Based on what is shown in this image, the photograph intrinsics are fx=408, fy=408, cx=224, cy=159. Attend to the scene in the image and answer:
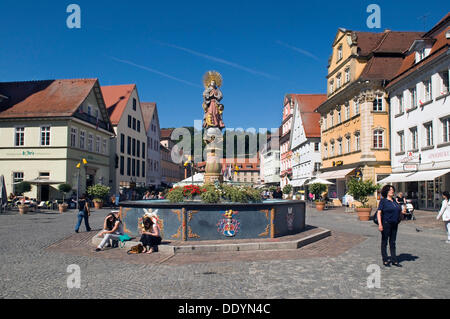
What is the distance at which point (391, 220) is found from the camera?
29.2 ft

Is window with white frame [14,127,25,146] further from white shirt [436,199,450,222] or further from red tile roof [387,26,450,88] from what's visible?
white shirt [436,199,450,222]

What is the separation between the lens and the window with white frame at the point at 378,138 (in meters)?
33.3

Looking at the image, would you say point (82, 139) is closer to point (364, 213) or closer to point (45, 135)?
point (45, 135)

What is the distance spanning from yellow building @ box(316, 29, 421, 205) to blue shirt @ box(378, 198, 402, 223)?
25.5m

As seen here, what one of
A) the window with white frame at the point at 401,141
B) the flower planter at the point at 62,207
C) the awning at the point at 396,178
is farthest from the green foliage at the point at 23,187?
the window with white frame at the point at 401,141

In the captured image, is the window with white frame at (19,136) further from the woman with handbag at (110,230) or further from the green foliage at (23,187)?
the woman with handbag at (110,230)

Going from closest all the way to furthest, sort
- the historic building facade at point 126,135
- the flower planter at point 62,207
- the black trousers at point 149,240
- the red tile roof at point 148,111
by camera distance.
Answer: the black trousers at point 149,240
the flower planter at point 62,207
the historic building facade at point 126,135
the red tile roof at point 148,111

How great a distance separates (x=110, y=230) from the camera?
A: 11.9 m

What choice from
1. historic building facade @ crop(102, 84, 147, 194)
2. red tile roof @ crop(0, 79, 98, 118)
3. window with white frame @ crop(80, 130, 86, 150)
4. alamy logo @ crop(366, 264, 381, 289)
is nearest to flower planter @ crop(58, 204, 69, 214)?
red tile roof @ crop(0, 79, 98, 118)

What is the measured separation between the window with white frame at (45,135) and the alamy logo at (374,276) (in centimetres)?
3390

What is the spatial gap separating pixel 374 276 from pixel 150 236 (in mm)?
5661

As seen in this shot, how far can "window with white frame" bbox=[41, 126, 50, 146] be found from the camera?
1441 inches
